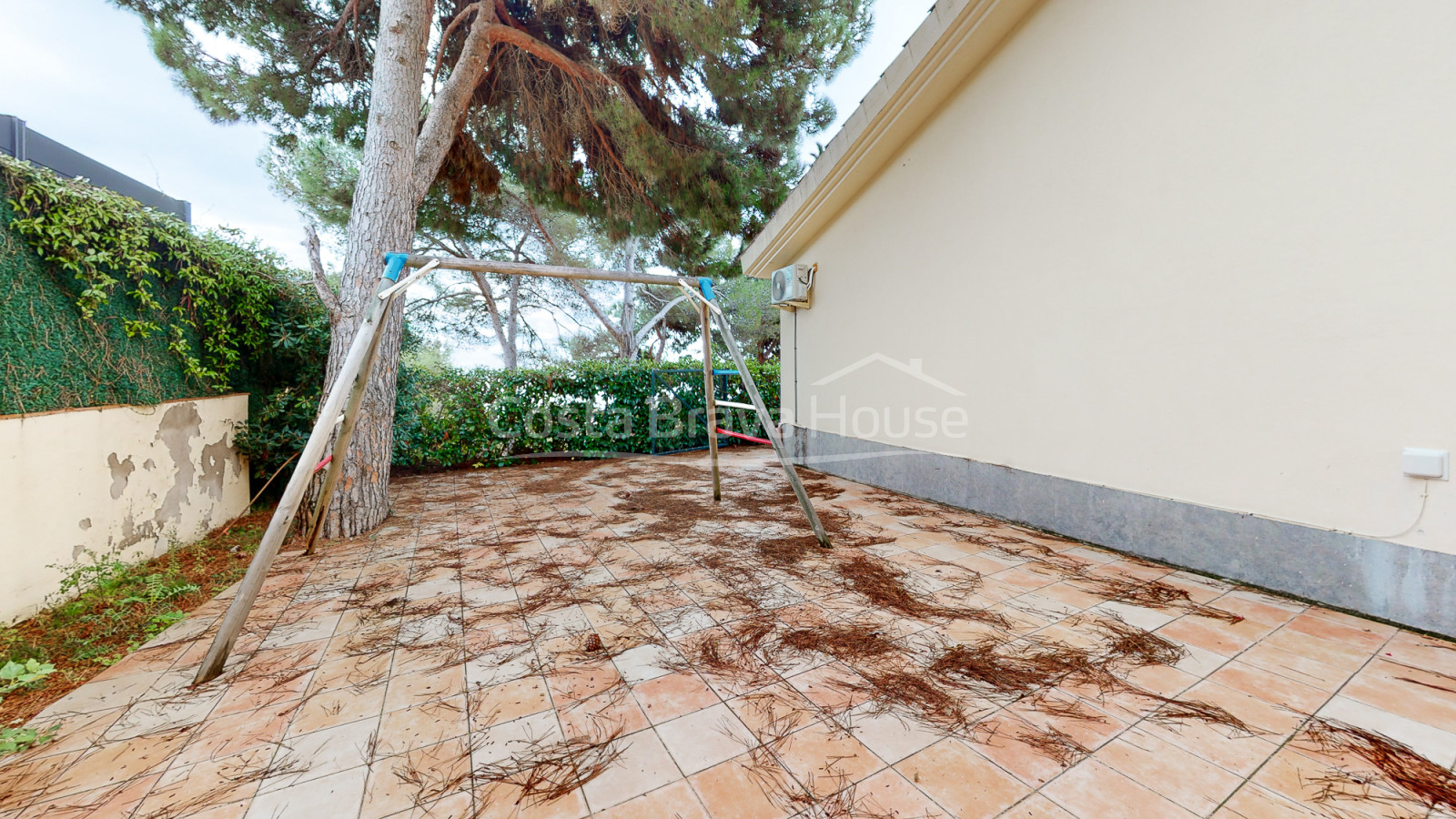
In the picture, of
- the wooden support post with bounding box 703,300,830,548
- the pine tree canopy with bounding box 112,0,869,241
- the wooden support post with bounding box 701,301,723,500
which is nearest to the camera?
the wooden support post with bounding box 703,300,830,548

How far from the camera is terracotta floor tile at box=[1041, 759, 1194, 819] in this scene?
1261 millimetres

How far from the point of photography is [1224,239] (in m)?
2.71

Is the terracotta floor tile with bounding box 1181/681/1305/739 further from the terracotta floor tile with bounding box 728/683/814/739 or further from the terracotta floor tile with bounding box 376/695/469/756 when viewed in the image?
the terracotta floor tile with bounding box 376/695/469/756

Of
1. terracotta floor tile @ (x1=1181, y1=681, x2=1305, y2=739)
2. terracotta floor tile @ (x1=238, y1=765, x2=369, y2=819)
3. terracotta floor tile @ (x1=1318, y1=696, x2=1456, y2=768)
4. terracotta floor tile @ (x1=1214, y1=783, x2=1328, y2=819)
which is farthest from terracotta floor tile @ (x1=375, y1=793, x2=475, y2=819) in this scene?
terracotta floor tile @ (x1=1318, y1=696, x2=1456, y2=768)

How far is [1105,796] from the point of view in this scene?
51.9 inches

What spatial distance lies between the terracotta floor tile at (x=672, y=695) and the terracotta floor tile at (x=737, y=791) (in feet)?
0.95

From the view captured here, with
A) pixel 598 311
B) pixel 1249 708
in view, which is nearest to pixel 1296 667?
pixel 1249 708

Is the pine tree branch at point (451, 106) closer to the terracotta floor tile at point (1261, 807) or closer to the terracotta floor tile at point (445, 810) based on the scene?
the terracotta floor tile at point (445, 810)

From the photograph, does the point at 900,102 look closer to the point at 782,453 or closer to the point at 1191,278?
the point at 1191,278

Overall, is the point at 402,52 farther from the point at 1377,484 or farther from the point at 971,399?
the point at 1377,484

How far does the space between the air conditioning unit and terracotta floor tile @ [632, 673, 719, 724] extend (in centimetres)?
503

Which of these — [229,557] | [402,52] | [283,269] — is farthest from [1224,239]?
[283,269]

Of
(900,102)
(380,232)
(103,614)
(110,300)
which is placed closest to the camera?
(103,614)

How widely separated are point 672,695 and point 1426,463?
324cm
